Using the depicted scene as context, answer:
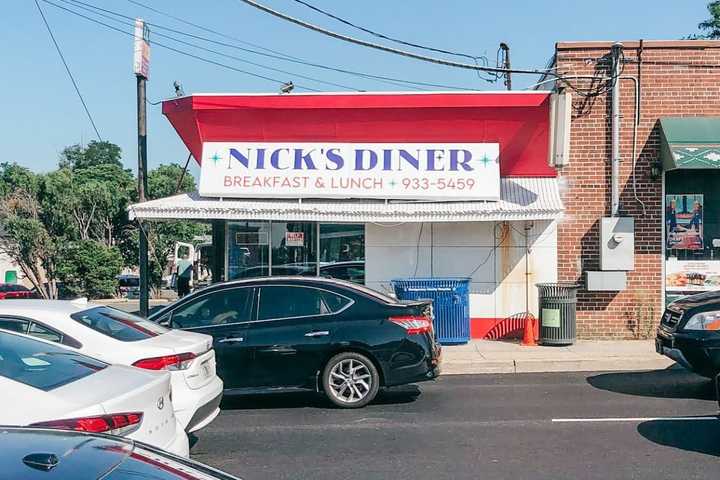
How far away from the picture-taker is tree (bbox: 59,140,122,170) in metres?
93.8

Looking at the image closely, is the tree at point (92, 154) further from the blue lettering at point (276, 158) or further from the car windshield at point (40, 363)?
the car windshield at point (40, 363)

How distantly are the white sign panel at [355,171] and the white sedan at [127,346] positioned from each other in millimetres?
7993

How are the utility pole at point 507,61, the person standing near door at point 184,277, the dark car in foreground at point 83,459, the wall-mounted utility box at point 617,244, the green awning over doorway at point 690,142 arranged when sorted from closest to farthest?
the dark car in foreground at point 83,459
the green awning over doorway at point 690,142
the wall-mounted utility box at point 617,244
the person standing near door at point 184,277
the utility pole at point 507,61

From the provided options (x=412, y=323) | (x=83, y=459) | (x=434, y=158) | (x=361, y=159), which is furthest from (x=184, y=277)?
(x=83, y=459)

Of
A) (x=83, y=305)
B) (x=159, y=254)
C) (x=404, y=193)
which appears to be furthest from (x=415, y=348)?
(x=159, y=254)

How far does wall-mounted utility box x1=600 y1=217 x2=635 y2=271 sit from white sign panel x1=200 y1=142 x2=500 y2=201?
2.15 meters

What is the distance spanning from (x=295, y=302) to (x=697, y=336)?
15.7ft

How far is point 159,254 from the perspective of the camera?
40.4 metres

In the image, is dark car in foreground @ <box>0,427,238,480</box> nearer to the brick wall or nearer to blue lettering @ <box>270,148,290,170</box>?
blue lettering @ <box>270,148,290,170</box>

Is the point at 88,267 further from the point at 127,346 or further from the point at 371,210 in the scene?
the point at 127,346

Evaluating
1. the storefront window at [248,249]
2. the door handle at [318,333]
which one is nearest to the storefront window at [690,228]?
the storefront window at [248,249]

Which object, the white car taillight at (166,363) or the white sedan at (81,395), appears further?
the white car taillight at (166,363)

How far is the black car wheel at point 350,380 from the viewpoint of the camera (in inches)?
363

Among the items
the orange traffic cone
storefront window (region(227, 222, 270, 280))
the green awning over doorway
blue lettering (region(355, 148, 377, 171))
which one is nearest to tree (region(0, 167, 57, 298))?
storefront window (region(227, 222, 270, 280))
